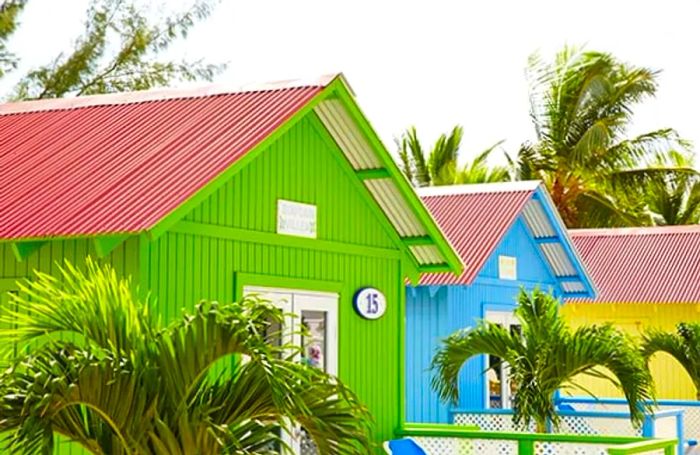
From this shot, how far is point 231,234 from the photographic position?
12695 millimetres

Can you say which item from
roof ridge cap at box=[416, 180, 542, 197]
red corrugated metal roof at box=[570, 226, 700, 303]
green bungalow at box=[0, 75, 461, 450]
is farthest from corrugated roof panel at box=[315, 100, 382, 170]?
red corrugated metal roof at box=[570, 226, 700, 303]

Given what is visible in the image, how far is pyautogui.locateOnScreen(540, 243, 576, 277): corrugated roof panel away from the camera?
23.5 metres

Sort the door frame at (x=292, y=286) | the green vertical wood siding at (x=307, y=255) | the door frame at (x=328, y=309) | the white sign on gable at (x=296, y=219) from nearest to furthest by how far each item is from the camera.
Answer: the green vertical wood siding at (x=307, y=255) → the door frame at (x=292, y=286) → the white sign on gable at (x=296, y=219) → the door frame at (x=328, y=309)

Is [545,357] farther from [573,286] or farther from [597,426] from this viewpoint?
[573,286]

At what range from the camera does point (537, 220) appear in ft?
75.5

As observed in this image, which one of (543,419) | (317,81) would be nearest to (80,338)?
(317,81)

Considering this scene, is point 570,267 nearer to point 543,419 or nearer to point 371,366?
point 543,419

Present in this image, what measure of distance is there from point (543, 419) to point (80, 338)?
6.72 meters

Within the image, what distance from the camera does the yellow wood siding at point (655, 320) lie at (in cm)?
2792

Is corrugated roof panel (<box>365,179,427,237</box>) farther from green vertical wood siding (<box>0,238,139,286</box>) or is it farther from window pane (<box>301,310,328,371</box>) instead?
green vertical wood siding (<box>0,238,139,286</box>)

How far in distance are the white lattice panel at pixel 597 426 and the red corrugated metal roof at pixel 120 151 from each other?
709cm

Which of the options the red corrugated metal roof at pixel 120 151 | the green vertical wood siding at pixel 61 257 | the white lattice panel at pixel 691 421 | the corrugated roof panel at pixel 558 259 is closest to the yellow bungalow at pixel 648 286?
the corrugated roof panel at pixel 558 259

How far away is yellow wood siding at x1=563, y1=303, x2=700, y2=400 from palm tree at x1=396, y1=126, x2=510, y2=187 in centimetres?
1026

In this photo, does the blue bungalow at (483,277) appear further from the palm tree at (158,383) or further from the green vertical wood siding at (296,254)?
the palm tree at (158,383)
